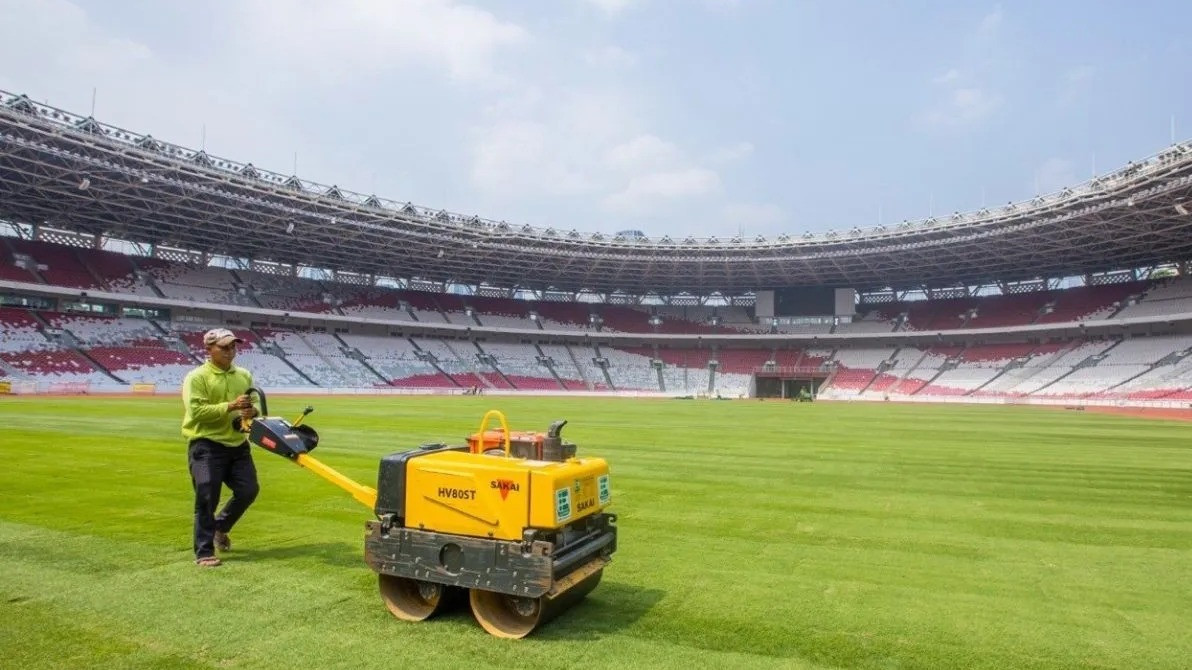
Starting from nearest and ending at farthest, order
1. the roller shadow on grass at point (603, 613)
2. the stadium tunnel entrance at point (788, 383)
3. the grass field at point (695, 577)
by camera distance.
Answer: the grass field at point (695, 577) → the roller shadow on grass at point (603, 613) → the stadium tunnel entrance at point (788, 383)

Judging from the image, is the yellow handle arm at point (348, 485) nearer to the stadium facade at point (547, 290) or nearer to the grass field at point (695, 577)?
the grass field at point (695, 577)

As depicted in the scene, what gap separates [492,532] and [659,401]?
50.8 metres

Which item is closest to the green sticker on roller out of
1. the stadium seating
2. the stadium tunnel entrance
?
the stadium seating

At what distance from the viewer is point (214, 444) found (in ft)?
20.5

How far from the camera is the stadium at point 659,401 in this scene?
490cm

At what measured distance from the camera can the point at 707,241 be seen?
61375 millimetres

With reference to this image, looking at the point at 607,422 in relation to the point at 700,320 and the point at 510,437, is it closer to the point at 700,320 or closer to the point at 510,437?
the point at 510,437

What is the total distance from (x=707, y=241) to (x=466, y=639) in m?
58.6

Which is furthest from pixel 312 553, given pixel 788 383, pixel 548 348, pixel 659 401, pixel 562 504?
pixel 548 348

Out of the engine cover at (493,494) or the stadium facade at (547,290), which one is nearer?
the engine cover at (493,494)

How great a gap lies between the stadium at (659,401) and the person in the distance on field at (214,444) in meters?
0.39

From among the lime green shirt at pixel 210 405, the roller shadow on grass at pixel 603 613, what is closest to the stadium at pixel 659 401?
the roller shadow on grass at pixel 603 613

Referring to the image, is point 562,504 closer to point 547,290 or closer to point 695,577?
point 695,577

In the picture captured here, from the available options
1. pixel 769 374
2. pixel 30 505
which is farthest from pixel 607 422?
pixel 769 374
